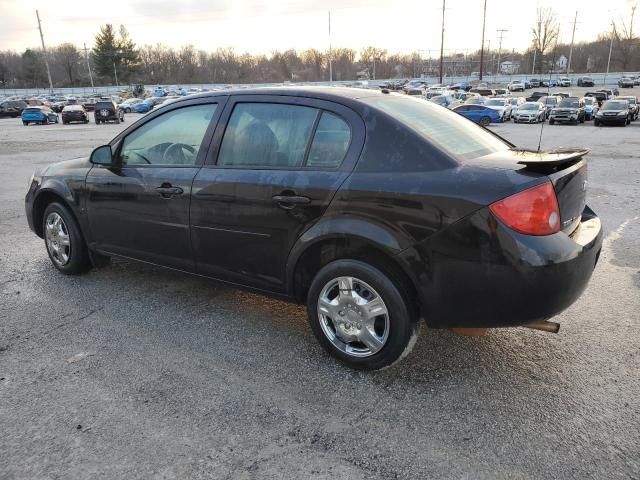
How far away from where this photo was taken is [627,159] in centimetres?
1403

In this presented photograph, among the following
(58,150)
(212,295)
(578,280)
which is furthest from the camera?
(58,150)

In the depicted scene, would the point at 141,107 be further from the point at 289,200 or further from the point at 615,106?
the point at 289,200

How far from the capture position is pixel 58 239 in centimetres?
499

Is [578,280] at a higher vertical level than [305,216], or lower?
lower

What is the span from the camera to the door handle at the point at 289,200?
321cm

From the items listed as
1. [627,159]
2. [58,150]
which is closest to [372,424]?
[627,159]

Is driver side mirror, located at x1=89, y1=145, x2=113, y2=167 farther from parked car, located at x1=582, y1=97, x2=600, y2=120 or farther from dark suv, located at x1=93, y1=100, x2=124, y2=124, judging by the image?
parked car, located at x1=582, y1=97, x2=600, y2=120

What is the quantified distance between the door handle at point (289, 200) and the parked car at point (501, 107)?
3176cm

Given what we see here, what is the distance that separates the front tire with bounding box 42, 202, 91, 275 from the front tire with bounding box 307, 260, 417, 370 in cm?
270

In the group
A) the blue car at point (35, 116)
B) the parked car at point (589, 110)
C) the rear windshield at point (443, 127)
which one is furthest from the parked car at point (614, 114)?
the blue car at point (35, 116)

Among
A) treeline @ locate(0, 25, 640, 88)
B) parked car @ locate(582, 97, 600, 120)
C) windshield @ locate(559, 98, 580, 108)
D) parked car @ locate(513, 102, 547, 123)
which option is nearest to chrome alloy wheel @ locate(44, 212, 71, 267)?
windshield @ locate(559, 98, 580, 108)

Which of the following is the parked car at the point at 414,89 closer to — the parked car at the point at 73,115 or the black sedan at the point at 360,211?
the parked car at the point at 73,115

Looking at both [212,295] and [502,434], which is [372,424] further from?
[212,295]

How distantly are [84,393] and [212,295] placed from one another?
1600mm
